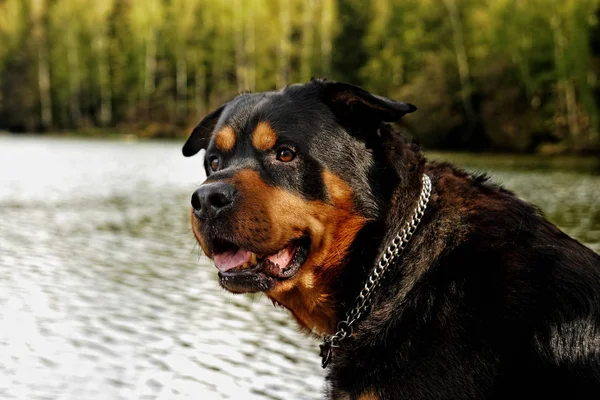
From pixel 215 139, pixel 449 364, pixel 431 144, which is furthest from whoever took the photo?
pixel 431 144

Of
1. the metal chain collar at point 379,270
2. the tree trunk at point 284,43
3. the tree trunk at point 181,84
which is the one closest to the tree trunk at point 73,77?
the tree trunk at point 181,84

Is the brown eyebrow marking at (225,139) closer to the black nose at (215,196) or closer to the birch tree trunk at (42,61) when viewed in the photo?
the black nose at (215,196)

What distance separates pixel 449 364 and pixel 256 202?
1196mm

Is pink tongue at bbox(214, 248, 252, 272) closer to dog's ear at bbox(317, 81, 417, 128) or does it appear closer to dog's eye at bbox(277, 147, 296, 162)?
dog's eye at bbox(277, 147, 296, 162)

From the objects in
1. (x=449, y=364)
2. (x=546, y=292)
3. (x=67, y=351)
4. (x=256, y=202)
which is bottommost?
(x=67, y=351)

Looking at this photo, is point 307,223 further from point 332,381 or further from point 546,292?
point 546,292

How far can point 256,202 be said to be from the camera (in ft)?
11.6

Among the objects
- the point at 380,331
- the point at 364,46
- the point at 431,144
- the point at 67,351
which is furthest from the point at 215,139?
the point at 364,46

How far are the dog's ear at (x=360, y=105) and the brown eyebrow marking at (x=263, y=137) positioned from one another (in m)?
0.35

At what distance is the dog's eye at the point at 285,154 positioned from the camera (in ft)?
12.4

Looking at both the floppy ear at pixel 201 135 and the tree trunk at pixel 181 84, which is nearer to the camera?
the floppy ear at pixel 201 135

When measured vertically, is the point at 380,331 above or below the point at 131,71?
above

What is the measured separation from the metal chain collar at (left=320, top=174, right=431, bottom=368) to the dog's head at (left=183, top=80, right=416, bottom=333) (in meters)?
0.17

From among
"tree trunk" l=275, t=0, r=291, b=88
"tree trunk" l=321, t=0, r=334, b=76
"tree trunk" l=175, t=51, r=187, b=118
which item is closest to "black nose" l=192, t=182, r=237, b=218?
"tree trunk" l=321, t=0, r=334, b=76
